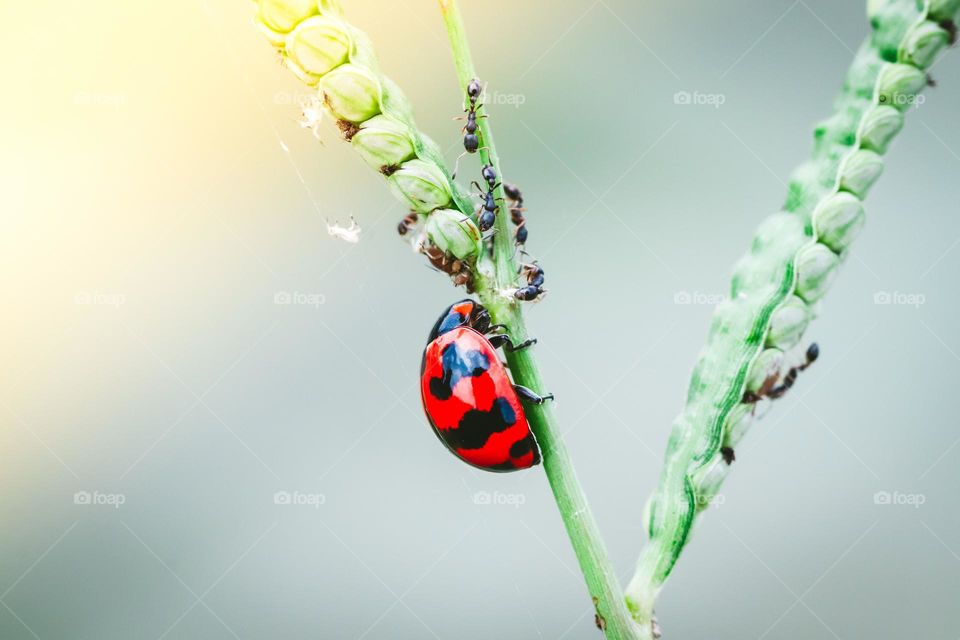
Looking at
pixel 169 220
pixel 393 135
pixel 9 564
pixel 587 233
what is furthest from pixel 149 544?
pixel 393 135

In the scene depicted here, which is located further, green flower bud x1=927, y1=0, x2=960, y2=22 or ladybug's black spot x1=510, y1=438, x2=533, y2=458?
ladybug's black spot x1=510, y1=438, x2=533, y2=458

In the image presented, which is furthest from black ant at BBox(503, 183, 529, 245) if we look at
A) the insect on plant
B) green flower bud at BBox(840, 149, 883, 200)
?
green flower bud at BBox(840, 149, 883, 200)

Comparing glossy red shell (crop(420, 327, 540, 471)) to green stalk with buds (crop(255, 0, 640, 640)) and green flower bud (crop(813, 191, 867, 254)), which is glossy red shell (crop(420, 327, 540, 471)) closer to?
green stalk with buds (crop(255, 0, 640, 640))

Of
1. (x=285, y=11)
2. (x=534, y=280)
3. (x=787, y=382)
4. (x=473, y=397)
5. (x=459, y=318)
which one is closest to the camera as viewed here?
(x=285, y=11)

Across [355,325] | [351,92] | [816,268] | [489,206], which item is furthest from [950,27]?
[355,325]

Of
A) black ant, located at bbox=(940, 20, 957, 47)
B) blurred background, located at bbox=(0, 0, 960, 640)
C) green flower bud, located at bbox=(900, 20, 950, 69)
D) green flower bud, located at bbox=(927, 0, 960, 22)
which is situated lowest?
blurred background, located at bbox=(0, 0, 960, 640)

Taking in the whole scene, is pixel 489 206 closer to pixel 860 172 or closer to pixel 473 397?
pixel 860 172
